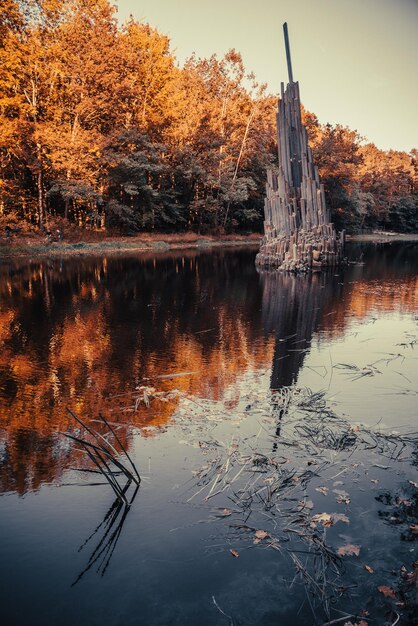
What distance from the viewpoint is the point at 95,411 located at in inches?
295

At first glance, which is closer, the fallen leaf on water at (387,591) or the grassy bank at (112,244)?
the fallen leaf on water at (387,591)

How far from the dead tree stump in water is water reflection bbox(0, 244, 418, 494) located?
2.81m

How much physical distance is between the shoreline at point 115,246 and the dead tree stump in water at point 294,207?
628 inches

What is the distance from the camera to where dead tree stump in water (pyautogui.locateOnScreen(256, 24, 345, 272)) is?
27.1 metres

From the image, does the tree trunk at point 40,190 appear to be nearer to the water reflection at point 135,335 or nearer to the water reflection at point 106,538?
the water reflection at point 135,335

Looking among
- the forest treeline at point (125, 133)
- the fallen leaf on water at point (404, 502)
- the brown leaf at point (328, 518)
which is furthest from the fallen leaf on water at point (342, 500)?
the forest treeline at point (125, 133)

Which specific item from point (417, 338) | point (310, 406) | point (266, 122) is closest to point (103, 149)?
point (266, 122)

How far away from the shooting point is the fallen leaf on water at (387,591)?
382 cm

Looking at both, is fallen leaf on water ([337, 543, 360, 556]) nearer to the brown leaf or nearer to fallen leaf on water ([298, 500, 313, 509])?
the brown leaf

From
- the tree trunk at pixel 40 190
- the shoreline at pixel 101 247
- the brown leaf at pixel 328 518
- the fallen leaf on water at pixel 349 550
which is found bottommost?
the fallen leaf on water at pixel 349 550

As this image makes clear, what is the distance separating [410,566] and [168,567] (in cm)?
211

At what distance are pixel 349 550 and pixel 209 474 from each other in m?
1.82

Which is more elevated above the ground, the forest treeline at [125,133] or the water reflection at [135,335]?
the forest treeline at [125,133]

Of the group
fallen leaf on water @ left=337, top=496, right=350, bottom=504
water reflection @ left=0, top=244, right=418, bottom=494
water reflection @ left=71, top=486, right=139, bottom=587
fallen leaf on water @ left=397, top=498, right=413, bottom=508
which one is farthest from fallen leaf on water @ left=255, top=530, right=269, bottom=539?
water reflection @ left=0, top=244, right=418, bottom=494
